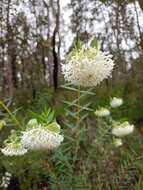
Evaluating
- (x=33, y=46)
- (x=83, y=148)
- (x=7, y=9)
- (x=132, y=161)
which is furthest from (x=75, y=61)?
(x=33, y=46)

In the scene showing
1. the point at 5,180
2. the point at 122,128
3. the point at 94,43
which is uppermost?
the point at 94,43

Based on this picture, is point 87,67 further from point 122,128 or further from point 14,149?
point 122,128

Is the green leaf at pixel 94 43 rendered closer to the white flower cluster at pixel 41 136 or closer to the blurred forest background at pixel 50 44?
the white flower cluster at pixel 41 136

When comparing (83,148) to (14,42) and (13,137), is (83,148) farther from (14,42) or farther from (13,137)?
(14,42)

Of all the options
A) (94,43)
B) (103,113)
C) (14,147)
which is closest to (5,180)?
(103,113)

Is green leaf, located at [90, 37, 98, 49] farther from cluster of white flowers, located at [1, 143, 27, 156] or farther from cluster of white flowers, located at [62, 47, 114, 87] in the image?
cluster of white flowers, located at [1, 143, 27, 156]

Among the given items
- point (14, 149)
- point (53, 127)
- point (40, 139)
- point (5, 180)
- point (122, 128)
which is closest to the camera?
point (40, 139)
